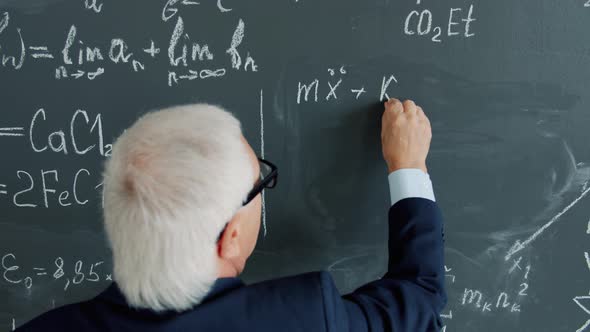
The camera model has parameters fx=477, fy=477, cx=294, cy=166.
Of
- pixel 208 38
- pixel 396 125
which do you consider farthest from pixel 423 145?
pixel 208 38

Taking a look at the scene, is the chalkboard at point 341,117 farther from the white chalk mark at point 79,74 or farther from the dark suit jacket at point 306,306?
the dark suit jacket at point 306,306

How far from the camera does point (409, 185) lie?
44.9 inches

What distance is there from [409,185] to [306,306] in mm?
424

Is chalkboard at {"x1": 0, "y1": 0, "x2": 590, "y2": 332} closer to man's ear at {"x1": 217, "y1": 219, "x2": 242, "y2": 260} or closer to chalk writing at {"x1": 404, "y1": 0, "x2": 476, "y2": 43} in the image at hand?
chalk writing at {"x1": 404, "y1": 0, "x2": 476, "y2": 43}

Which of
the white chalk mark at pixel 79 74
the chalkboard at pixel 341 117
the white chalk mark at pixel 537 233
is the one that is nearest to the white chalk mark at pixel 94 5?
the chalkboard at pixel 341 117

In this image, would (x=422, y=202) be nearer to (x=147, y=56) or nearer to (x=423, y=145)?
(x=423, y=145)

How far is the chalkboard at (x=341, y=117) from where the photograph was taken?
46.8 inches

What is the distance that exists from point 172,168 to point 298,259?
2.44 ft

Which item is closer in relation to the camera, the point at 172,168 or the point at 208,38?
the point at 172,168

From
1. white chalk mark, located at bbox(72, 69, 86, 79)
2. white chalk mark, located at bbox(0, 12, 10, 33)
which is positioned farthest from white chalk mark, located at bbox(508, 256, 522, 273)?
white chalk mark, located at bbox(0, 12, 10, 33)

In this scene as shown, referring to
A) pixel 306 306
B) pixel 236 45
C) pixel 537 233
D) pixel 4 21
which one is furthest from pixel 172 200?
pixel 537 233

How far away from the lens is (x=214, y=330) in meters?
0.83

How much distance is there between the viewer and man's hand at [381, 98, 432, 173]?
3.87 ft

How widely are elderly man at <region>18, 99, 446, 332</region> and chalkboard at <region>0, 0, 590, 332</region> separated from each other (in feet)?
1.26
